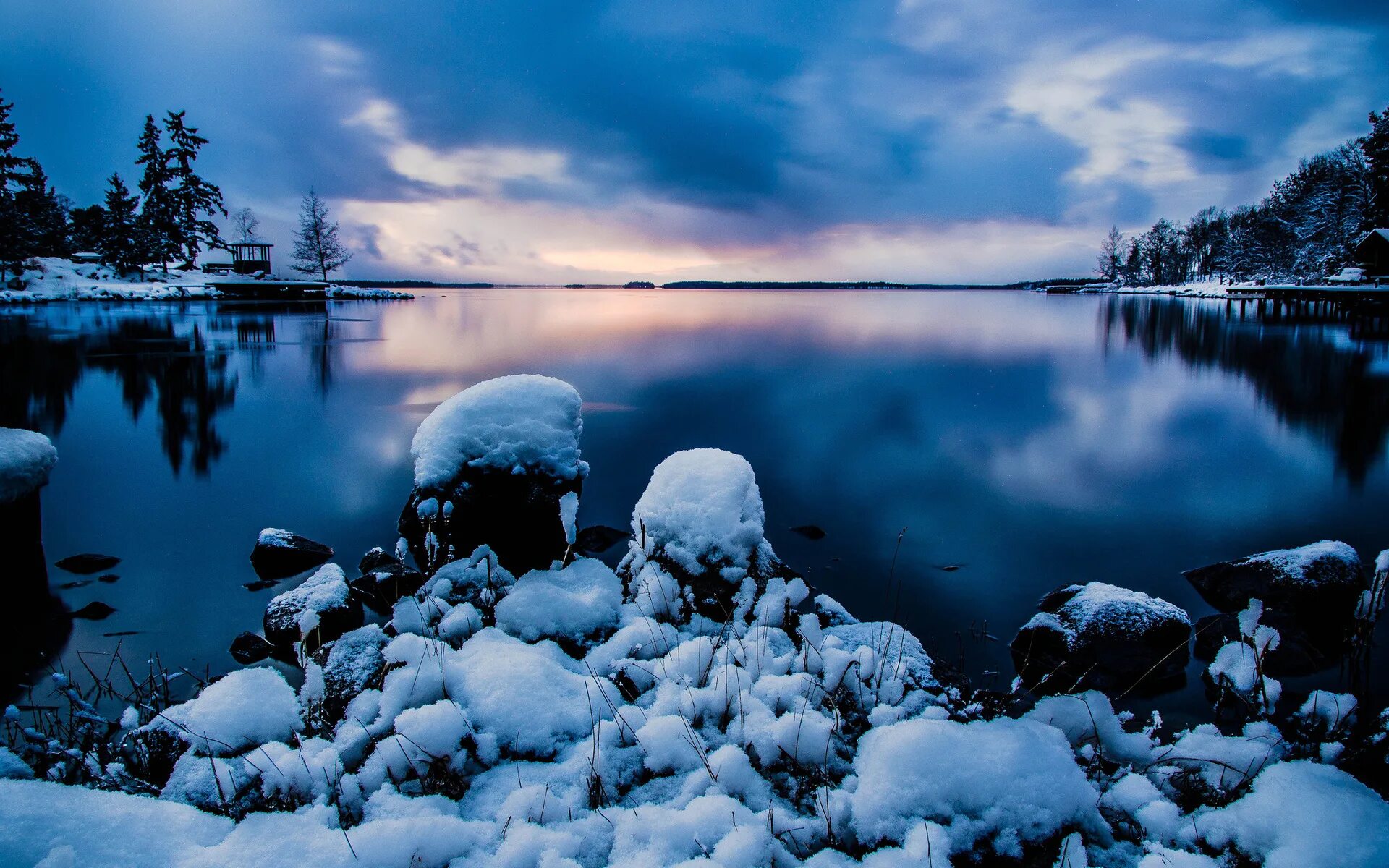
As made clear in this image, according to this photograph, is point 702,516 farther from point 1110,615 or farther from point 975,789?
point 1110,615

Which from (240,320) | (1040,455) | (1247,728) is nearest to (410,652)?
(1247,728)

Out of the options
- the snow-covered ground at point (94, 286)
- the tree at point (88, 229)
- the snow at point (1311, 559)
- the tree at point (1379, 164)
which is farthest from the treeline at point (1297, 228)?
the tree at point (88, 229)

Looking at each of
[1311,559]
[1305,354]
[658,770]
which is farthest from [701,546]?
[1305,354]

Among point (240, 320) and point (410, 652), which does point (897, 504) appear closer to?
point (410, 652)

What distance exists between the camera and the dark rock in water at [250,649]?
5.33 m

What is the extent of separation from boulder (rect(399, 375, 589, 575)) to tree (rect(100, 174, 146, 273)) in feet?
255

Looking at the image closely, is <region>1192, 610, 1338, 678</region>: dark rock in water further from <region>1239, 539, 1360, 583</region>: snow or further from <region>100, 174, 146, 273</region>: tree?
<region>100, 174, 146, 273</region>: tree

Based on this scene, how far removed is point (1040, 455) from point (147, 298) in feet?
227

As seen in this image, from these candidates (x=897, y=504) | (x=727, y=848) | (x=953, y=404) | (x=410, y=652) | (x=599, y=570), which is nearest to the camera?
(x=727, y=848)

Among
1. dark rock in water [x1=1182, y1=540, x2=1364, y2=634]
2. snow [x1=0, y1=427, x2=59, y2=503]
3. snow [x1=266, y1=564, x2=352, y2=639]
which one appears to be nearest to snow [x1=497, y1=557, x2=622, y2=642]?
snow [x1=266, y1=564, x2=352, y2=639]

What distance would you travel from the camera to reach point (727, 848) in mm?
2432

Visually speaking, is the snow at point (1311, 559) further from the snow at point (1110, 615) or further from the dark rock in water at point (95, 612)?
the dark rock in water at point (95, 612)

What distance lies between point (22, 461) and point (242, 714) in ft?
16.4

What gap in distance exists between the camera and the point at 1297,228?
241 ft
